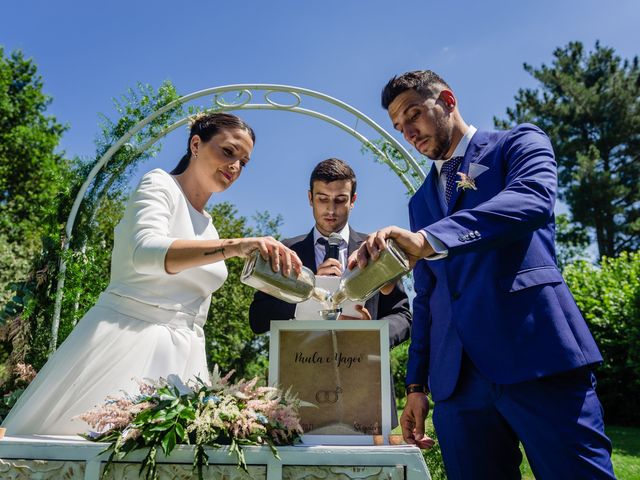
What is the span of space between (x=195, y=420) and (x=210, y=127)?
4.89 ft

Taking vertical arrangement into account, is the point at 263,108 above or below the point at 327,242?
above

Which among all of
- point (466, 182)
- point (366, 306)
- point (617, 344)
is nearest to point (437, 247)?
point (466, 182)

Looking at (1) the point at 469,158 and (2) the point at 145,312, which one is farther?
(1) the point at 469,158

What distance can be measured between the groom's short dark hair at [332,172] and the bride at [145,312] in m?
0.90

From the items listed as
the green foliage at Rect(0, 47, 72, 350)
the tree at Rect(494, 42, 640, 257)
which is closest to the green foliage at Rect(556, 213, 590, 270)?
the tree at Rect(494, 42, 640, 257)

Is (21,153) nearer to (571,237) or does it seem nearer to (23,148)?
(23,148)

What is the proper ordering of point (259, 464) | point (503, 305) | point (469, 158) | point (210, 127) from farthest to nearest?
point (210, 127) < point (469, 158) < point (503, 305) < point (259, 464)

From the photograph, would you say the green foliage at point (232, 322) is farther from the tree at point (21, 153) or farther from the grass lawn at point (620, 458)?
the tree at point (21, 153)

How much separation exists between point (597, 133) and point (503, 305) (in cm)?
2776

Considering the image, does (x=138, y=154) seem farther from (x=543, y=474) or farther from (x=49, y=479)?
(x=543, y=474)

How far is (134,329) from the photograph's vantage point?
200cm

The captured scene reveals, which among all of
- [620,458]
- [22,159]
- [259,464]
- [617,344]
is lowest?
[620,458]

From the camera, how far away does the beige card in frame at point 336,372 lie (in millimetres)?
1687

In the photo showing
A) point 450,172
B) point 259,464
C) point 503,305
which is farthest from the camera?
point 450,172
